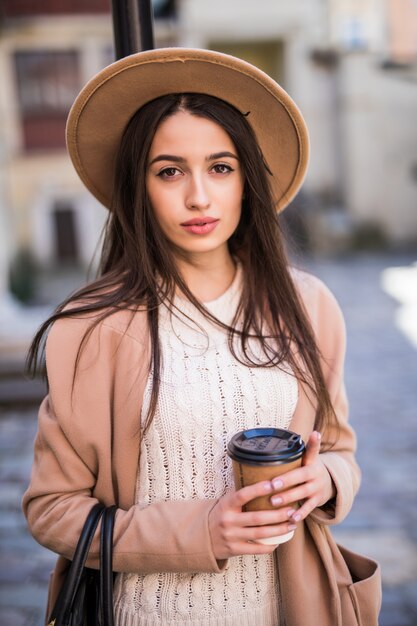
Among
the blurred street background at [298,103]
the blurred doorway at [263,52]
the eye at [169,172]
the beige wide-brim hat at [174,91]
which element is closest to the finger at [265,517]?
the eye at [169,172]

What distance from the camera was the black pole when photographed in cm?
161

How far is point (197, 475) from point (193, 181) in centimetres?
63

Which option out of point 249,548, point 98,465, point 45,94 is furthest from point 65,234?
point 249,548

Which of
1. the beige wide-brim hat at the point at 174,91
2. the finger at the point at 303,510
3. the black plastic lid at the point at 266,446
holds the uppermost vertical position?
the beige wide-brim hat at the point at 174,91

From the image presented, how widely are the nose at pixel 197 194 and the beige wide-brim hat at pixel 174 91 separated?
0.66ft

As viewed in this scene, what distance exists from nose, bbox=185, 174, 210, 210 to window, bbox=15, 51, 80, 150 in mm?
15863

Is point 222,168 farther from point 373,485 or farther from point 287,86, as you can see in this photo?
point 287,86

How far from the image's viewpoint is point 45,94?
16.6 metres

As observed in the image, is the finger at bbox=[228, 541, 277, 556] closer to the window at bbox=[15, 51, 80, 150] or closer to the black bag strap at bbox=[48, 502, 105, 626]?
the black bag strap at bbox=[48, 502, 105, 626]

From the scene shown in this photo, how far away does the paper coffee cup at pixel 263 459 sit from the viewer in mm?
1209

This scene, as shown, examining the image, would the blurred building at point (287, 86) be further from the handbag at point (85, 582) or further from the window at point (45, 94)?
the handbag at point (85, 582)

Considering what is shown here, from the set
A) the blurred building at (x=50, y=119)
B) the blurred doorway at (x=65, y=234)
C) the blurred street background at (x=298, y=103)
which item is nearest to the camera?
the blurred street background at (x=298, y=103)

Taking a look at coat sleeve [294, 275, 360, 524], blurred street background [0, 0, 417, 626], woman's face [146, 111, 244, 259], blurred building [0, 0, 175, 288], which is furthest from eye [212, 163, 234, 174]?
blurred building [0, 0, 175, 288]

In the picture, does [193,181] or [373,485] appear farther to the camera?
[373,485]
